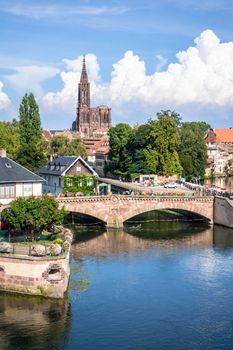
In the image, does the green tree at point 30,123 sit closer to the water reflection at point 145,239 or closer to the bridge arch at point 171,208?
the bridge arch at point 171,208

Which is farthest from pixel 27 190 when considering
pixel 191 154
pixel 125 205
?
pixel 191 154

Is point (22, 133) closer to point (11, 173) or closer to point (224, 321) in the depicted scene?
point (11, 173)

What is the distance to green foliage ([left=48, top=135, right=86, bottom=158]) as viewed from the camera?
4960 inches

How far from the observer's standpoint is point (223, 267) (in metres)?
61.3

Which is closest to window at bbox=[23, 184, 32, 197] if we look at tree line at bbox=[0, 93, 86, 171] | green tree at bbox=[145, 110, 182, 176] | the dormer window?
the dormer window

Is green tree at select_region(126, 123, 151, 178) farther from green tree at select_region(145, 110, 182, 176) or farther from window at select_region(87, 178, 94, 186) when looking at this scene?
window at select_region(87, 178, 94, 186)

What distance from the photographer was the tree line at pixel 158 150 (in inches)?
5022

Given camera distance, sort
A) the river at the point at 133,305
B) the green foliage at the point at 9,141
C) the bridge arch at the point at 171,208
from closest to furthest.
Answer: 1. the river at the point at 133,305
2. the bridge arch at the point at 171,208
3. the green foliage at the point at 9,141

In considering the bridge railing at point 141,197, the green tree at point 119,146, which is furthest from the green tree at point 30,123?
the bridge railing at point 141,197

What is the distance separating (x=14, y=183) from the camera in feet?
253

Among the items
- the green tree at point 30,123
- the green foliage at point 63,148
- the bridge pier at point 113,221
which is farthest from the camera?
the green foliage at point 63,148

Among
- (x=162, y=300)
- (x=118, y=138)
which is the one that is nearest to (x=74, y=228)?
(x=162, y=300)

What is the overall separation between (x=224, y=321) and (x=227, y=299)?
554cm

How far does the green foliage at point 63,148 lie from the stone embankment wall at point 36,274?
77.1 meters
